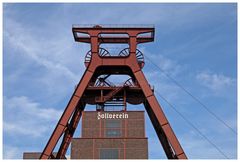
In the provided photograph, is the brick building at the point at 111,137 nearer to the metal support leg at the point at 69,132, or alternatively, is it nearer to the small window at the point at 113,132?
the small window at the point at 113,132

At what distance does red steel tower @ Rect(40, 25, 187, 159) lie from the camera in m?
30.4

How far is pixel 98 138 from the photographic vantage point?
30016mm

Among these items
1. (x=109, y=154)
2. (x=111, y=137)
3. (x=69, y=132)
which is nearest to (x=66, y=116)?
(x=69, y=132)

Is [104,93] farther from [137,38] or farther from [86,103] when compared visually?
[137,38]

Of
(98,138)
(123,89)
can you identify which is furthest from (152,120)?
(98,138)

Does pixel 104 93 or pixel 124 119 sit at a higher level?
pixel 104 93

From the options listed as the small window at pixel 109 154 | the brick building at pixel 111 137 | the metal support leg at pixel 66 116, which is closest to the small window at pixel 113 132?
the brick building at pixel 111 137

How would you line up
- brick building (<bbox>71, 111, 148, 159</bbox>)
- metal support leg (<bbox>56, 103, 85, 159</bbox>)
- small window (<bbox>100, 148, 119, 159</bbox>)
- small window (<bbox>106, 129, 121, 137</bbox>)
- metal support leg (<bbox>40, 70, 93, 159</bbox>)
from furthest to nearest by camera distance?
metal support leg (<bbox>56, 103, 85, 159</bbox>) → small window (<bbox>106, 129, 121, 137</bbox>) → brick building (<bbox>71, 111, 148, 159</bbox>) → small window (<bbox>100, 148, 119, 159</bbox>) → metal support leg (<bbox>40, 70, 93, 159</bbox>)

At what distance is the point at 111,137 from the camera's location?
30.1 m

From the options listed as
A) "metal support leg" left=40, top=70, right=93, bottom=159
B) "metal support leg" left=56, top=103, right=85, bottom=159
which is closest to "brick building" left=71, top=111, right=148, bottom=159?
"metal support leg" left=40, top=70, right=93, bottom=159

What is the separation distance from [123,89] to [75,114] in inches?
171

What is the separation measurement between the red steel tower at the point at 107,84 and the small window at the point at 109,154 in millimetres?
3298

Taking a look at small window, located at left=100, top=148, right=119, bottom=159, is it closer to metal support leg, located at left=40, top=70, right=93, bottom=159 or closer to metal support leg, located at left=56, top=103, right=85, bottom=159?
metal support leg, located at left=40, top=70, right=93, bottom=159

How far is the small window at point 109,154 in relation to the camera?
29.2 meters
